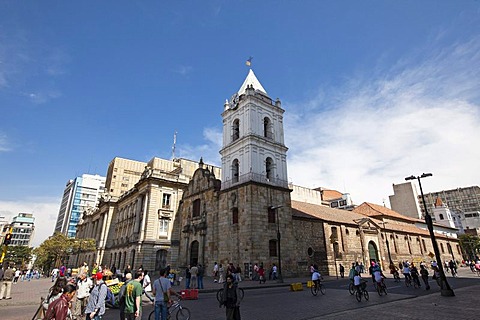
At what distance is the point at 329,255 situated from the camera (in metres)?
29.3

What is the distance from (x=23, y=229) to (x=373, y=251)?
15201 centimetres

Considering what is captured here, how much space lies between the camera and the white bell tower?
26.7m

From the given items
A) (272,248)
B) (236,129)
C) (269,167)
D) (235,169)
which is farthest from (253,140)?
(272,248)

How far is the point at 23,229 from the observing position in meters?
128

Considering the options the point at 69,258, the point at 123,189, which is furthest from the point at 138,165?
the point at 69,258

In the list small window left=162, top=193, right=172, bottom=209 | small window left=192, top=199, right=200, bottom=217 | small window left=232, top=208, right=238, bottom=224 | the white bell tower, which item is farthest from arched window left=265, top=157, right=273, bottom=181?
small window left=162, top=193, right=172, bottom=209

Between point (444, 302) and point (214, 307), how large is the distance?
982 centimetres

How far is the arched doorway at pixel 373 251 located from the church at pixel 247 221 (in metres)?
0.13

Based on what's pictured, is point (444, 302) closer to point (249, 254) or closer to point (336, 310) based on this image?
point (336, 310)

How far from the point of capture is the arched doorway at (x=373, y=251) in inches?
1378

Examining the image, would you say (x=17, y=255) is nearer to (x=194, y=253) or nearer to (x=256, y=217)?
(x=194, y=253)

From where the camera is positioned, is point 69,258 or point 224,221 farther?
point 69,258

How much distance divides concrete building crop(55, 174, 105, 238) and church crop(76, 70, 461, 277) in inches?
2836

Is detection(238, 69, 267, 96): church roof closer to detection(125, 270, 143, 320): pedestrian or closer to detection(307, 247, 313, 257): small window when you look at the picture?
detection(307, 247, 313, 257): small window
